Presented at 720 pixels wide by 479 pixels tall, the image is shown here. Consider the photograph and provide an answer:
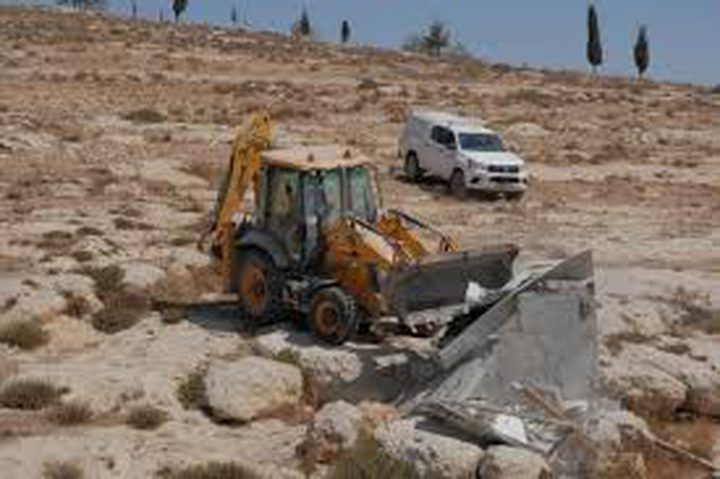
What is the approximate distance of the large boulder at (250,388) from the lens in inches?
665

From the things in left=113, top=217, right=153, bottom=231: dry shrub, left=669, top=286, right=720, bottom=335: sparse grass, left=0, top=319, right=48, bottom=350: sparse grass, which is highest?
left=0, top=319, right=48, bottom=350: sparse grass

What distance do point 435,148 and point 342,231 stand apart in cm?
2032

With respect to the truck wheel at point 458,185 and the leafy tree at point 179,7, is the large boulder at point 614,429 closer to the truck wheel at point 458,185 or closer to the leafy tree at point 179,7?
the truck wheel at point 458,185

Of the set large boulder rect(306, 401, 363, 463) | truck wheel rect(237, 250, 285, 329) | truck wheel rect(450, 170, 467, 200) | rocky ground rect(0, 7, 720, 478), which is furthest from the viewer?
truck wheel rect(450, 170, 467, 200)

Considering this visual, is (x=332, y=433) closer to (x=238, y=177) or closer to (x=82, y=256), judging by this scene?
(x=238, y=177)

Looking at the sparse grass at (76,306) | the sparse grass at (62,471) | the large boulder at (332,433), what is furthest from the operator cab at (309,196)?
the sparse grass at (62,471)

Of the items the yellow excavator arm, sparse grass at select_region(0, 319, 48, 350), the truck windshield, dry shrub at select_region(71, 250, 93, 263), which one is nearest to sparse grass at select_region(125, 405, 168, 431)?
sparse grass at select_region(0, 319, 48, 350)

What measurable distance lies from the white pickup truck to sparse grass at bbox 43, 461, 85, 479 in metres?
24.2

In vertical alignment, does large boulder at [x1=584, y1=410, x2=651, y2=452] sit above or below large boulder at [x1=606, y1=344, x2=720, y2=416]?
above

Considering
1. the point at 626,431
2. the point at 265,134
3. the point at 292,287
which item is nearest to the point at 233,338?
the point at 292,287

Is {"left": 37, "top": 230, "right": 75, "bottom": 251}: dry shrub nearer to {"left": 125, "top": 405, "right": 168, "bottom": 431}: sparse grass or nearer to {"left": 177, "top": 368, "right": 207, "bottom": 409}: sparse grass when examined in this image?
{"left": 177, "top": 368, "right": 207, "bottom": 409}: sparse grass

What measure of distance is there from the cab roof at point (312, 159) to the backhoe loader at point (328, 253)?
2cm

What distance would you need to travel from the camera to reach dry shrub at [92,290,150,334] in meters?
20.6

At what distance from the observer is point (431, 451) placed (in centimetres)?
1439
